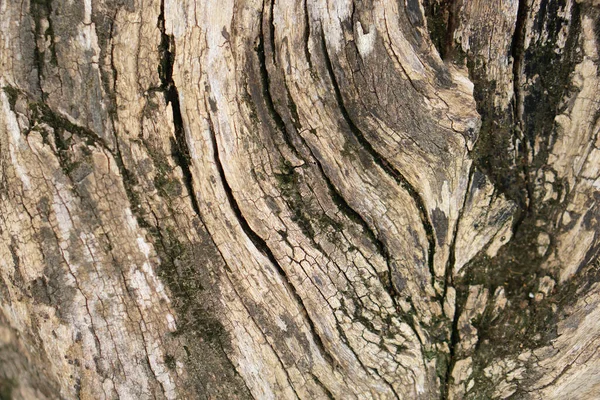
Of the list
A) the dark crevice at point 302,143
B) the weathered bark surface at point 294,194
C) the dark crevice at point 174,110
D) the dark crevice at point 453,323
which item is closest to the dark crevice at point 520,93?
the weathered bark surface at point 294,194

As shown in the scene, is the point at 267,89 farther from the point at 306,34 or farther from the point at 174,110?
the point at 174,110

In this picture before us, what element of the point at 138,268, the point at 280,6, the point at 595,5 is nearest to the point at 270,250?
the point at 138,268

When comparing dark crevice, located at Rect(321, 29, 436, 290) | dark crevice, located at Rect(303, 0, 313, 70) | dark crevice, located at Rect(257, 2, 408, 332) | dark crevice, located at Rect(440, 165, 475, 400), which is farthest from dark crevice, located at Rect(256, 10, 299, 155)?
dark crevice, located at Rect(440, 165, 475, 400)

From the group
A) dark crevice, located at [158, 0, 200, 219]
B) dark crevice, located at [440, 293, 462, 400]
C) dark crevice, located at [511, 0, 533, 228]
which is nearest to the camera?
dark crevice, located at [158, 0, 200, 219]

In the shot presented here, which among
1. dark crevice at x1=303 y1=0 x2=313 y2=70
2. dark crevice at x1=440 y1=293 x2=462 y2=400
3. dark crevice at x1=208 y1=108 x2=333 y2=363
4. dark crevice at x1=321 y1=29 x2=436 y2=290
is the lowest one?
dark crevice at x1=440 y1=293 x2=462 y2=400

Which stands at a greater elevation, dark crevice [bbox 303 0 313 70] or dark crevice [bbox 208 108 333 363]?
dark crevice [bbox 303 0 313 70]

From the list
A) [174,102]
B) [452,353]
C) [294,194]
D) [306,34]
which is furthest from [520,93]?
[174,102]

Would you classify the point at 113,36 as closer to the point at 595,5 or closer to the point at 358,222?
the point at 358,222

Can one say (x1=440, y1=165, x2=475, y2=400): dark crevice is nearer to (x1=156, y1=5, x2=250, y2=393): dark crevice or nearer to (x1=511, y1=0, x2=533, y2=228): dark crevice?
(x1=511, y1=0, x2=533, y2=228): dark crevice
